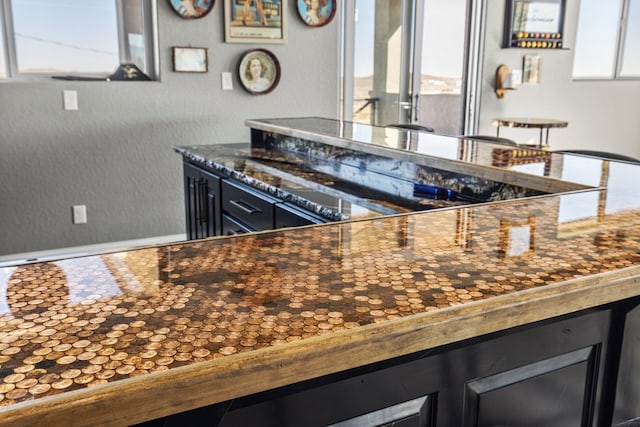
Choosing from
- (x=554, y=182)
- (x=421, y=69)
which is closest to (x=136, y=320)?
(x=554, y=182)

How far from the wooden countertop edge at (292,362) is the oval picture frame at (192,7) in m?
3.56

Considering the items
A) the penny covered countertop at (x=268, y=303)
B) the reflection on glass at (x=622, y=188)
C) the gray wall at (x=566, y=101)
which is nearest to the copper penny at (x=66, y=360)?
the penny covered countertop at (x=268, y=303)

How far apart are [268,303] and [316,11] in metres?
3.90

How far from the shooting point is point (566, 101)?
6.00 metres

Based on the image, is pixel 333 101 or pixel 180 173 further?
pixel 333 101

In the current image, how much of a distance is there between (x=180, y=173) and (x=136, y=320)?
11.6 ft

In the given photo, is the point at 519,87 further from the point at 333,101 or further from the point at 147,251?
the point at 147,251

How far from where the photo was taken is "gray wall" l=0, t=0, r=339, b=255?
374cm

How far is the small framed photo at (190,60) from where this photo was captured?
4008 millimetres

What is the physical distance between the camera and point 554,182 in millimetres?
1730

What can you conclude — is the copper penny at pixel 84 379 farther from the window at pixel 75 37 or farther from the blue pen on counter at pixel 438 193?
the window at pixel 75 37

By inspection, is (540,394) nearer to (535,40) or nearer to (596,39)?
(535,40)

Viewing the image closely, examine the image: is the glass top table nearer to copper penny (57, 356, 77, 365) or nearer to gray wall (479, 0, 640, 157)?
gray wall (479, 0, 640, 157)

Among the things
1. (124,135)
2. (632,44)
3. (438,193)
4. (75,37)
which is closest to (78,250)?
(124,135)
